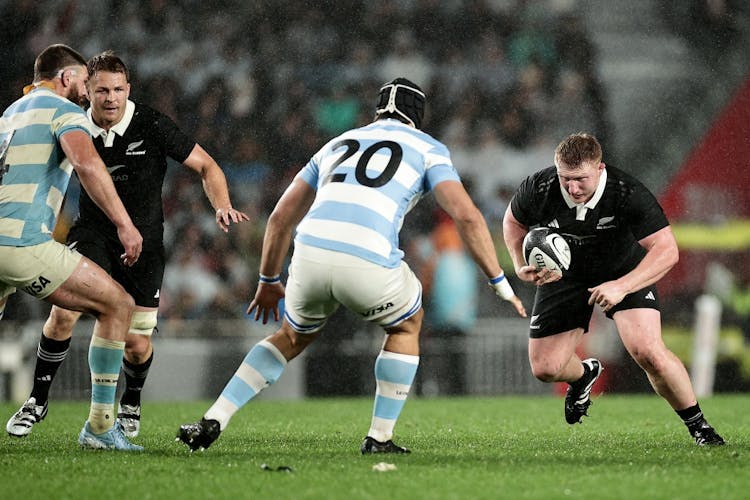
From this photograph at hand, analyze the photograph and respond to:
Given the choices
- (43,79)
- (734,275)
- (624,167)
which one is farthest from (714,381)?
(43,79)

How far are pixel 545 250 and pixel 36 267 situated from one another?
2628mm

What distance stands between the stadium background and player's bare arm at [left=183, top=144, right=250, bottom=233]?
6094mm

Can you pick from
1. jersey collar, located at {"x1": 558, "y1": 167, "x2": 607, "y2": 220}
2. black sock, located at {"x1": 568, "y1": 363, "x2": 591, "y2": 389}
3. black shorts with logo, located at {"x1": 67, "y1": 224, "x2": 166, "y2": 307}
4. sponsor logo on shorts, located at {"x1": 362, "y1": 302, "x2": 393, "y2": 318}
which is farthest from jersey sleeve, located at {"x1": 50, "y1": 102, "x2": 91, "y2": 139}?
black sock, located at {"x1": 568, "y1": 363, "x2": 591, "y2": 389}

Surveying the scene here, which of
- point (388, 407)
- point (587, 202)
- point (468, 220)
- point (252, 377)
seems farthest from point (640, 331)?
point (252, 377)

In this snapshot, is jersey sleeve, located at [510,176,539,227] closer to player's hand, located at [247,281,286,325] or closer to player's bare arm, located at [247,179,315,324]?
player's bare arm, located at [247,179,315,324]

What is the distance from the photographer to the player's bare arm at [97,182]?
5383 millimetres

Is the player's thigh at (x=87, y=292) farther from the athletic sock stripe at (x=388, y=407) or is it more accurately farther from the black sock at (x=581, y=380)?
the black sock at (x=581, y=380)

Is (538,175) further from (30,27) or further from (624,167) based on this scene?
(30,27)

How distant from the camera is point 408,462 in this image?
518 centimetres

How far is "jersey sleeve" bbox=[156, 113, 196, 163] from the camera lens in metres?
6.47

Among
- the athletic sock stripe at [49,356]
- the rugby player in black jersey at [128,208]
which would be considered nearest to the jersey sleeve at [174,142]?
the rugby player in black jersey at [128,208]

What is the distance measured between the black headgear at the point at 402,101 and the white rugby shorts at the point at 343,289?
78 centimetres

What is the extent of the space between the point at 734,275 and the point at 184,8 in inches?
339

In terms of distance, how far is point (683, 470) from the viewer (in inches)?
195
